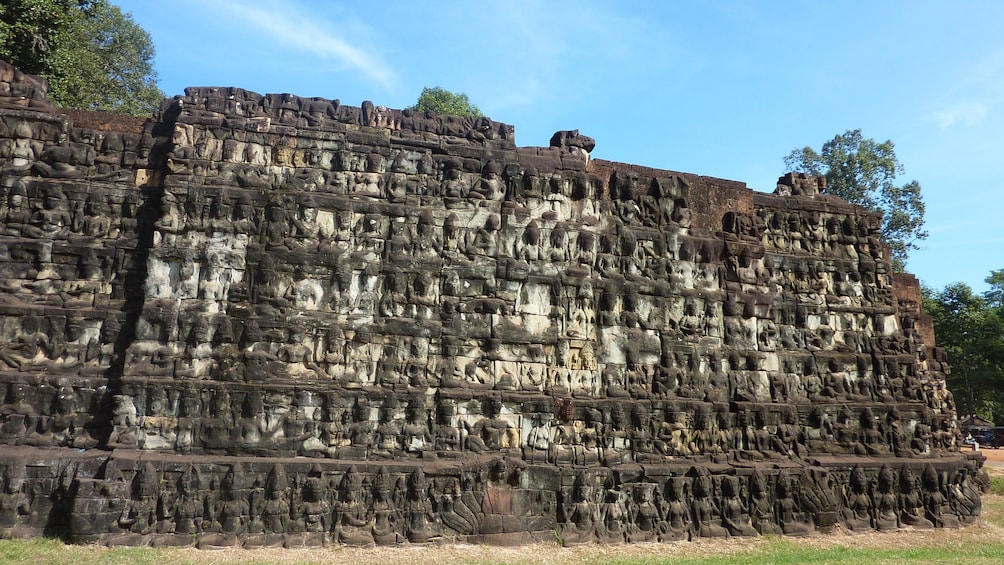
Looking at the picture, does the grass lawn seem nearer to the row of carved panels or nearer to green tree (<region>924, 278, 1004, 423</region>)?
the row of carved panels

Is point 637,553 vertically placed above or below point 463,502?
below

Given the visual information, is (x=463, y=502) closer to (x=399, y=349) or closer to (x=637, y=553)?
(x=399, y=349)

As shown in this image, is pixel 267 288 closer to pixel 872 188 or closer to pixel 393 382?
pixel 393 382

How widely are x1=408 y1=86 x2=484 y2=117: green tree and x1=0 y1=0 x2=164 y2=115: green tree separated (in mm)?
11651

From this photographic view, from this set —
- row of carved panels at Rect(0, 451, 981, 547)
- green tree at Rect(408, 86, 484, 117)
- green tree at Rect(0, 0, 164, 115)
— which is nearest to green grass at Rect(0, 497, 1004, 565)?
row of carved panels at Rect(0, 451, 981, 547)

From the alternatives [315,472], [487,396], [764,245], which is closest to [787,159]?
[764,245]

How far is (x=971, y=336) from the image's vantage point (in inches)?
1433

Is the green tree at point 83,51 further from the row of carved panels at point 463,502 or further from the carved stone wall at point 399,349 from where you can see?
the row of carved panels at point 463,502

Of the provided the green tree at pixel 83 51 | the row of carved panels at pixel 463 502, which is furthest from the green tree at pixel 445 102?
the row of carved panels at pixel 463 502

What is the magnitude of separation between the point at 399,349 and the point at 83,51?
1818cm

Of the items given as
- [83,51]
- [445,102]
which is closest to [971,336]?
[445,102]

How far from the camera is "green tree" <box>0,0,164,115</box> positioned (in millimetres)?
14492

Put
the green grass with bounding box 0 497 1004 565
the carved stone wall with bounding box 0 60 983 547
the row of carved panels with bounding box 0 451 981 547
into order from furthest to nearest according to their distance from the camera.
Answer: the carved stone wall with bounding box 0 60 983 547, the row of carved panels with bounding box 0 451 981 547, the green grass with bounding box 0 497 1004 565

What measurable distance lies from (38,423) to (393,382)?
16.2 feet
